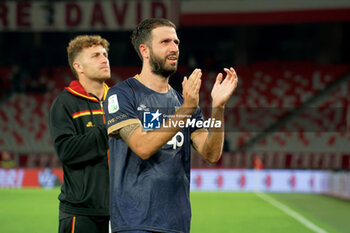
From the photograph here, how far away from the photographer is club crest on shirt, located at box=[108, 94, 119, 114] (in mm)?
3121

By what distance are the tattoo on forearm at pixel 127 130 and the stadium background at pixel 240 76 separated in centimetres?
1586

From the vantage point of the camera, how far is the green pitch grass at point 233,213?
10469 millimetres

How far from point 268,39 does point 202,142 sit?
26631mm

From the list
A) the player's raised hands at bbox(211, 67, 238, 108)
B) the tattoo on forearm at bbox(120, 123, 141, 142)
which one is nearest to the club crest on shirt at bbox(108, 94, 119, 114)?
the tattoo on forearm at bbox(120, 123, 141, 142)

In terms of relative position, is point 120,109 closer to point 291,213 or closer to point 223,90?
point 223,90

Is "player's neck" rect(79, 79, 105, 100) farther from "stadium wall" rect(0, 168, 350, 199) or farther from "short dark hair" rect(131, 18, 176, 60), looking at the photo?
"stadium wall" rect(0, 168, 350, 199)

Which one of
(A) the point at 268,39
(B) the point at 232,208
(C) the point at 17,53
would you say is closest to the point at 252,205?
(B) the point at 232,208

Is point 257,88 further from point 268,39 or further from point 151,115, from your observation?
point 151,115

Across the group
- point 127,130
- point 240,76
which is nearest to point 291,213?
point 127,130

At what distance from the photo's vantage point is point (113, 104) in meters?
3.14

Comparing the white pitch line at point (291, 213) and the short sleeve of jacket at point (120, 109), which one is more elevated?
the short sleeve of jacket at point (120, 109)

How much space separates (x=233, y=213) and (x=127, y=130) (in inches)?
407

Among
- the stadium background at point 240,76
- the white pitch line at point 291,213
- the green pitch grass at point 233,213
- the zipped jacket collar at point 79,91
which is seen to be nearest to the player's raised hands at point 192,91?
the zipped jacket collar at point 79,91

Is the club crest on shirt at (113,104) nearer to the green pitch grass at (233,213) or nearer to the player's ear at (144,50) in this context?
the player's ear at (144,50)
